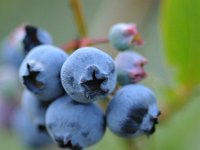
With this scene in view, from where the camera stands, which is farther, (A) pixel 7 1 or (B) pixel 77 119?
(A) pixel 7 1

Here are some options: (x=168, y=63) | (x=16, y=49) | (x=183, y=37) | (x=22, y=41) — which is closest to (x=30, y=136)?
(x=16, y=49)

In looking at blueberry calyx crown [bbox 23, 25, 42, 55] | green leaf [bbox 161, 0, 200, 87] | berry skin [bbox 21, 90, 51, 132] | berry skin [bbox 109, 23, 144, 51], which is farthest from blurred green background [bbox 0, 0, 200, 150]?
blueberry calyx crown [bbox 23, 25, 42, 55]

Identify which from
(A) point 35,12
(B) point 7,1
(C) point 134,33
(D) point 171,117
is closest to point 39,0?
(A) point 35,12

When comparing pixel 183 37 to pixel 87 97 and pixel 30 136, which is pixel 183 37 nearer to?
pixel 87 97

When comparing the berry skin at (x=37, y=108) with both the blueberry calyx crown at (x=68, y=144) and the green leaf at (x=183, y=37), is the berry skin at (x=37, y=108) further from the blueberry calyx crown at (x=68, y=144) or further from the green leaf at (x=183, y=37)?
the green leaf at (x=183, y=37)

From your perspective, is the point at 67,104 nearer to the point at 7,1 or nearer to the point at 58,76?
the point at 58,76

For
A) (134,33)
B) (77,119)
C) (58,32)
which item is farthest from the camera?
(58,32)

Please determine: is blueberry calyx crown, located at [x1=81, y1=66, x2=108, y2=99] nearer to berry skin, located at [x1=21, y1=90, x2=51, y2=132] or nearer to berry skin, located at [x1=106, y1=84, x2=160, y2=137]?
berry skin, located at [x1=106, y1=84, x2=160, y2=137]
